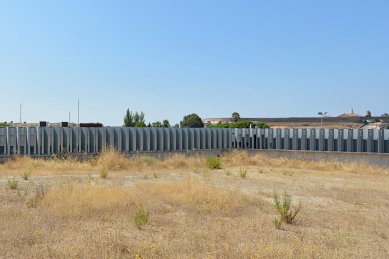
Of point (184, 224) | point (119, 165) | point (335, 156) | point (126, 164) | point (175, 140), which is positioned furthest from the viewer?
point (175, 140)

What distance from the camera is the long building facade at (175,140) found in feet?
91.2

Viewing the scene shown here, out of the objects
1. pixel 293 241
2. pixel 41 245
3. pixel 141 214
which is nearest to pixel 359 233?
pixel 293 241

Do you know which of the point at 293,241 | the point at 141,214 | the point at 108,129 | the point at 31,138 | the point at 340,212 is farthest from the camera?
the point at 108,129

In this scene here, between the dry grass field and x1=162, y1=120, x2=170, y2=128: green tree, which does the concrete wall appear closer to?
the dry grass field

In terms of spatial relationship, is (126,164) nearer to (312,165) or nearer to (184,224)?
(312,165)


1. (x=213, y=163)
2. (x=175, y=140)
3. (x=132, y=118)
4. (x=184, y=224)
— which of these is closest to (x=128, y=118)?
(x=132, y=118)

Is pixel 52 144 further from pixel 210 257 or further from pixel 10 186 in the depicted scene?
pixel 210 257

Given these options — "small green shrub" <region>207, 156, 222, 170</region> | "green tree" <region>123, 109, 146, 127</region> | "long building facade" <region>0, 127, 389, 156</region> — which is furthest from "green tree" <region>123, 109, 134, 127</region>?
"small green shrub" <region>207, 156, 222, 170</region>

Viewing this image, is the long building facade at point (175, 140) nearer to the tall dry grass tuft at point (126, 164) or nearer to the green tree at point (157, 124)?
the tall dry grass tuft at point (126, 164)

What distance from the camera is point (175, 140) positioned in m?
36.2

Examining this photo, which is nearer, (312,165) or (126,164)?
(126,164)

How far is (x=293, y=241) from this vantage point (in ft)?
26.2

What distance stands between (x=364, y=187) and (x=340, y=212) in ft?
21.3

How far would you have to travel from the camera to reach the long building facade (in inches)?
1095
